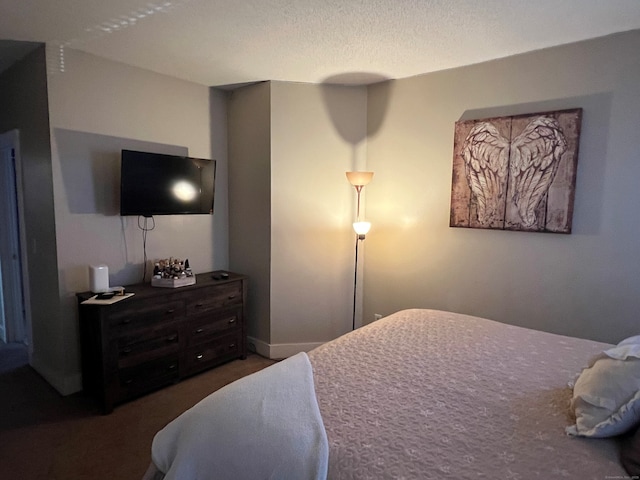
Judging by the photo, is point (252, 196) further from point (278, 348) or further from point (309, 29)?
point (309, 29)

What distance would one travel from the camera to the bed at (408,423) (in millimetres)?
1097

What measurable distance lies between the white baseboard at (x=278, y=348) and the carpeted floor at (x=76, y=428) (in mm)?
406

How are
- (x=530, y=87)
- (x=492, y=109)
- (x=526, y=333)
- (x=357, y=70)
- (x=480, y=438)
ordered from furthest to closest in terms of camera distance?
(x=357, y=70)
(x=492, y=109)
(x=530, y=87)
(x=526, y=333)
(x=480, y=438)

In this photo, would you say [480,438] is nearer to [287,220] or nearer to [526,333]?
[526,333]

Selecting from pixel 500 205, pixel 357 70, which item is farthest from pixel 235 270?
pixel 500 205

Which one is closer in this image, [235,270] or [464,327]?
[464,327]

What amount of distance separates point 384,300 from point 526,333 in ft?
4.97

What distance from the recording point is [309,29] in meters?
2.37

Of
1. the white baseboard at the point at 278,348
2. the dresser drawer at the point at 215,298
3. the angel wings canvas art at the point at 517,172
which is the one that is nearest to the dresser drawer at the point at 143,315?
the dresser drawer at the point at 215,298

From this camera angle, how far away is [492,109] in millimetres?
2863

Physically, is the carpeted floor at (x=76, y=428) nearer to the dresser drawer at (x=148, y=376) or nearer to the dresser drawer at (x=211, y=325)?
the dresser drawer at (x=148, y=376)

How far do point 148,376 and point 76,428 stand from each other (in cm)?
53

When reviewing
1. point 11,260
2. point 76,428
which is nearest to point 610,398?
point 76,428

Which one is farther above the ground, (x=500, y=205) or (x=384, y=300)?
(x=500, y=205)
